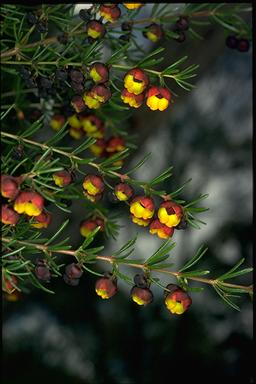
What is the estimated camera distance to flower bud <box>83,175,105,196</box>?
642mm

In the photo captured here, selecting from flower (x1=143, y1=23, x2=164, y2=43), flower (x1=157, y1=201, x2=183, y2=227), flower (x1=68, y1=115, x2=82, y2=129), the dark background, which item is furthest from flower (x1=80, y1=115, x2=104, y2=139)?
the dark background

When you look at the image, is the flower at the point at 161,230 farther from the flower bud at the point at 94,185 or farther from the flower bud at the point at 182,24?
the flower bud at the point at 182,24

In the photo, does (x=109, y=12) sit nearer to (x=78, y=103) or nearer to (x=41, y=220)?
(x=78, y=103)

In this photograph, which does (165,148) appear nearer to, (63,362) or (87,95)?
(63,362)

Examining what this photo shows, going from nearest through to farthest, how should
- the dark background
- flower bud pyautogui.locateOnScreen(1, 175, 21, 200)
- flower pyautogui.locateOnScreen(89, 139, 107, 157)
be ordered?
1. flower bud pyautogui.locateOnScreen(1, 175, 21, 200)
2. flower pyautogui.locateOnScreen(89, 139, 107, 157)
3. the dark background

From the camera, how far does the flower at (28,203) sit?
0.57 metres

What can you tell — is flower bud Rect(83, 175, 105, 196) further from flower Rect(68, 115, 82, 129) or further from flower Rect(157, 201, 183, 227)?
flower Rect(68, 115, 82, 129)

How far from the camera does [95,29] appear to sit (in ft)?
2.23

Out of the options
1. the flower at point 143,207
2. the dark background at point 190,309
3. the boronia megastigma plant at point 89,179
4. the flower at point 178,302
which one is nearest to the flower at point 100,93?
the boronia megastigma plant at point 89,179

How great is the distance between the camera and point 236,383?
5.61ft

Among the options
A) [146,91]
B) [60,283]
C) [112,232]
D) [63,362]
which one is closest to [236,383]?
[63,362]

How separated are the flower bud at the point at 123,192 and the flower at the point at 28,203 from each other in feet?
0.35

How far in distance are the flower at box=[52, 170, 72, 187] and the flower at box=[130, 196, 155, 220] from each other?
0.07m

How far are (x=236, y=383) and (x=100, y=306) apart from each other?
680 millimetres
